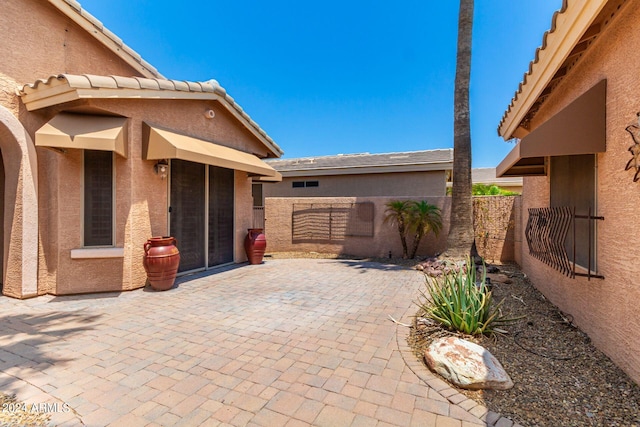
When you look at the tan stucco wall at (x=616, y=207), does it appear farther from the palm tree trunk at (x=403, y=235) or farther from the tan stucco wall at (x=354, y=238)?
the tan stucco wall at (x=354, y=238)

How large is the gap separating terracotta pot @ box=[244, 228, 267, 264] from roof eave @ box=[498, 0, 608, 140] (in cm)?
1071

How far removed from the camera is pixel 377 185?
74.7 ft

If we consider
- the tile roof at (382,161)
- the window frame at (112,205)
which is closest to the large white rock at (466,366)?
the window frame at (112,205)

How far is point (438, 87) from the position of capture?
798 inches

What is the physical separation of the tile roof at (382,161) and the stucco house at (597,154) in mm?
13800

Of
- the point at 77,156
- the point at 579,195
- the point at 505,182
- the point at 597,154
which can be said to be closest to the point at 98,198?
the point at 77,156

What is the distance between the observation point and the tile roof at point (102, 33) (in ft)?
31.4

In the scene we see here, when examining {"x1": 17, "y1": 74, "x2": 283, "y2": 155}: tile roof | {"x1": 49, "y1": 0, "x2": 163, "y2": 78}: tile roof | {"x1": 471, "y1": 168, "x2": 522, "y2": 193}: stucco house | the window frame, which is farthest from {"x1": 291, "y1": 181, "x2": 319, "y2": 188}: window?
the window frame

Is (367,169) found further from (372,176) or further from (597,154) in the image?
(597,154)

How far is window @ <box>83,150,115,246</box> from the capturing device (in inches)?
356

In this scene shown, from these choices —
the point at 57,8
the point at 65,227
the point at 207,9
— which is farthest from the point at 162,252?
the point at 207,9

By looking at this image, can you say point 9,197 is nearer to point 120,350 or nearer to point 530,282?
point 120,350

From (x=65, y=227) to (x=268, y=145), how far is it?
30.2 ft

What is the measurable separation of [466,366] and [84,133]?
10078 millimetres
